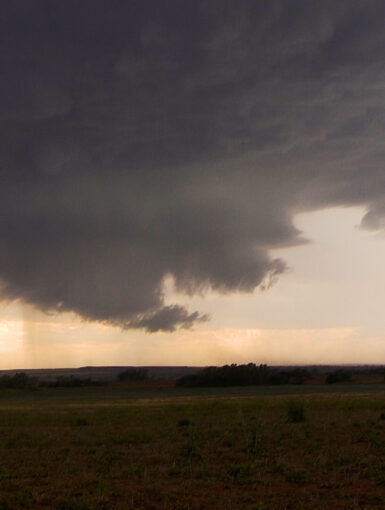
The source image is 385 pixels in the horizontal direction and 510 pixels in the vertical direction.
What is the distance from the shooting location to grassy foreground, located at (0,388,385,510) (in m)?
14.4

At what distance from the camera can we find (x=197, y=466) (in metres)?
19.0

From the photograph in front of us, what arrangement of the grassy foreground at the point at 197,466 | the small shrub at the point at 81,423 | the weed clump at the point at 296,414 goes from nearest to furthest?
the grassy foreground at the point at 197,466
the weed clump at the point at 296,414
the small shrub at the point at 81,423

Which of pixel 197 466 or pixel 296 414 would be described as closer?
pixel 197 466

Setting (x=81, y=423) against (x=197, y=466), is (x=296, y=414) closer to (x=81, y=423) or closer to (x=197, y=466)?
(x=81, y=423)

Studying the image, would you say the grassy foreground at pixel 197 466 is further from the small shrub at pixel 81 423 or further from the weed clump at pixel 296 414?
the small shrub at pixel 81 423

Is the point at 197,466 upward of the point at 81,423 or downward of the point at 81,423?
downward

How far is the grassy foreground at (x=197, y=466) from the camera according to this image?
14.4 metres

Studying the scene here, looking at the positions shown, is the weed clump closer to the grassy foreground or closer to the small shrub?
the grassy foreground

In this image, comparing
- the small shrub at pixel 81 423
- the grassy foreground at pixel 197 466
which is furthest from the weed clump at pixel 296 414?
the small shrub at pixel 81 423

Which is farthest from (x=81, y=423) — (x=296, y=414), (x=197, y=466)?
(x=197, y=466)

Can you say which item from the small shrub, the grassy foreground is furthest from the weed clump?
the small shrub

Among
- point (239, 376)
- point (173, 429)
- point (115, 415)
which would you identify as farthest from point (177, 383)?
point (173, 429)

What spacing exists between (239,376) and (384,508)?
12836 cm

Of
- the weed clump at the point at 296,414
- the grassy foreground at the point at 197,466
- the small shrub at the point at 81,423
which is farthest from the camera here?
the small shrub at the point at 81,423
